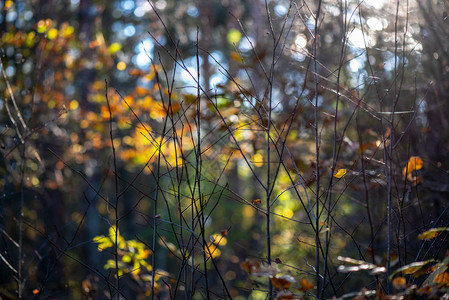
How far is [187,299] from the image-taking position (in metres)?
2.35

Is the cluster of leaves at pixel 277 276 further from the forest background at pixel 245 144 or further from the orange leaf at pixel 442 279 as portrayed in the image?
the orange leaf at pixel 442 279


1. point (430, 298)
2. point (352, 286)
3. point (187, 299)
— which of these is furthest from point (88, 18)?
point (430, 298)

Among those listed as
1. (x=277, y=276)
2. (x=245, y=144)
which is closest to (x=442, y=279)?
(x=277, y=276)

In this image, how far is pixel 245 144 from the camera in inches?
263

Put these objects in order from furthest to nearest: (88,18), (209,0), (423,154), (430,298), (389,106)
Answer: (209,0) → (88,18) → (389,106) → (423,154) → (430,298)

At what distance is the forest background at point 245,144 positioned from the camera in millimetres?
2215

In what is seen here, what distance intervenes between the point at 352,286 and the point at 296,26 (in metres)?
3.94

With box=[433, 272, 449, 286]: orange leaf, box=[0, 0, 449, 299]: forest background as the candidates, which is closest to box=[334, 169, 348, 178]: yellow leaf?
box=[0, 0, 449, 299]: forest background

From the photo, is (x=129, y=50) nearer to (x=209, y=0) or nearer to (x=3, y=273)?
(x=209, y=0)

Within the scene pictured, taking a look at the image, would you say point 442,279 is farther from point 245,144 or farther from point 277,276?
point 245,144

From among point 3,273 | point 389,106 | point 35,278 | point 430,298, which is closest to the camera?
point 430,298

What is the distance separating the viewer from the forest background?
221 cm

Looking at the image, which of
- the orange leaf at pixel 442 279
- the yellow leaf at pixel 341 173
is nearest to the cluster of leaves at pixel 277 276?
the orange leaf at pixel 442 279

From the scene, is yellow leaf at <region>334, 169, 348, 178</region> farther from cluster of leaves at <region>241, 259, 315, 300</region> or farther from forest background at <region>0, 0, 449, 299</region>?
cluster of leaves at <region>241, 259, 315, 300</region>
